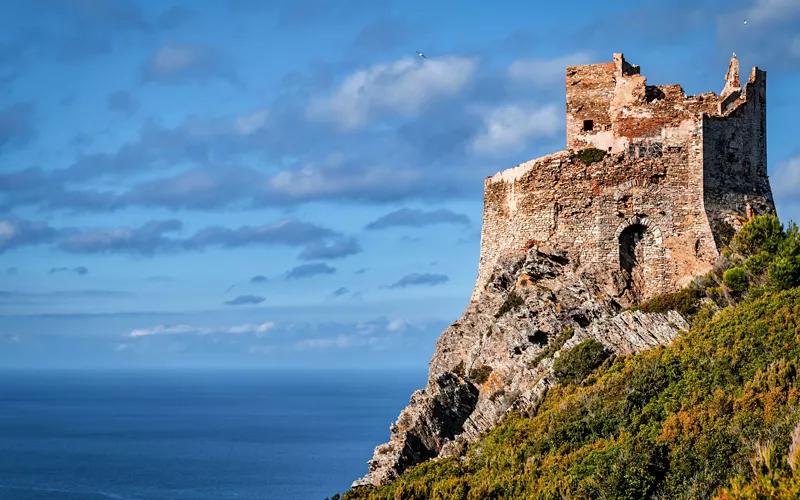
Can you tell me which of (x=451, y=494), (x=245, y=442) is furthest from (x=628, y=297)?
(x=245, y=442)

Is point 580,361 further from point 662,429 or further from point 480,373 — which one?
point 662,429

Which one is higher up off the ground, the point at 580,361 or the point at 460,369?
the point at 460,369

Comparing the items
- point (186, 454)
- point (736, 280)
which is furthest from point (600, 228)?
Answer: point (186, 454)

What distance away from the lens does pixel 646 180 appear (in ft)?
105

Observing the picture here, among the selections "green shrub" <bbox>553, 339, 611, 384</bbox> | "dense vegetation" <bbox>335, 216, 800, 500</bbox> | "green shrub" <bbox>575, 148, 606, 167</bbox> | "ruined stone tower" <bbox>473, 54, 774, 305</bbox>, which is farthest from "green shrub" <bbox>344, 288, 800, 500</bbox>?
"green shrub" <bbox>575, 148, 606, 167</bbox>

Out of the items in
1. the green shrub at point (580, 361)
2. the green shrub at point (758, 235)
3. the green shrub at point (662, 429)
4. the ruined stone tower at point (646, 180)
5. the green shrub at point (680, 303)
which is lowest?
the green shrub at point (662, 429)

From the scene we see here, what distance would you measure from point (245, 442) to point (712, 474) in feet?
364

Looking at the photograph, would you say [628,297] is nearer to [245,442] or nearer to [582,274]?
[582,274]

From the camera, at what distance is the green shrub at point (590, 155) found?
108 ft

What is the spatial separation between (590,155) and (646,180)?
2.18 metres

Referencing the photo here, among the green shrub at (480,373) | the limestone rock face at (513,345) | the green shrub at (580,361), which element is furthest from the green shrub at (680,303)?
the green shrub at (480,373)

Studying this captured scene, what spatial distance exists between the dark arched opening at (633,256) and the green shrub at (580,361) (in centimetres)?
412

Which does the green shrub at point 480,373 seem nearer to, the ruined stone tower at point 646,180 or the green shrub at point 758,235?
the ruined stone tower at point 646,180

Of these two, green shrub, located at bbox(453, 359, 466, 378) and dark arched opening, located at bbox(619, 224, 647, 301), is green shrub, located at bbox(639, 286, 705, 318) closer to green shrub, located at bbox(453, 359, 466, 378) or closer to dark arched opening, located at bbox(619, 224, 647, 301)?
dark arched opening, located at bbox(619, 224, 647, 301)
